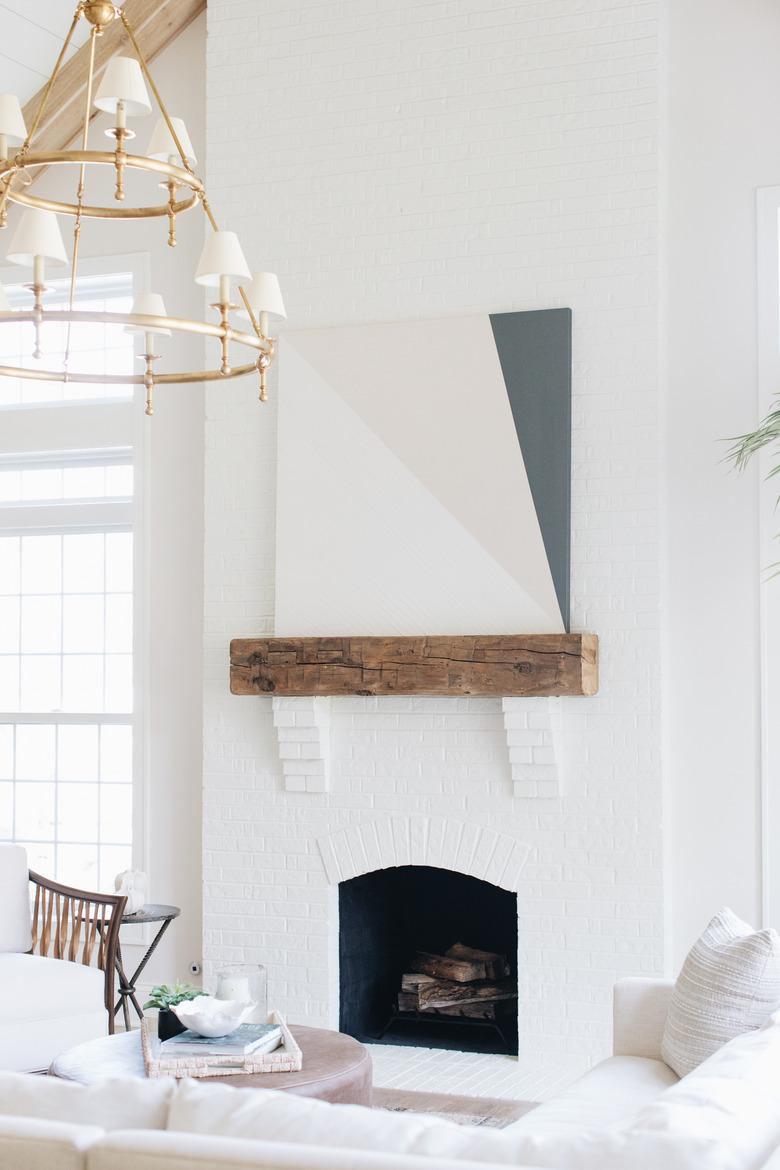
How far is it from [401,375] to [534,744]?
1.56m

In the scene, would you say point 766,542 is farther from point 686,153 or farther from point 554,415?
point 686,153

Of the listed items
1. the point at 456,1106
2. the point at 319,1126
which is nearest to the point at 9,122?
the point at 319,1126

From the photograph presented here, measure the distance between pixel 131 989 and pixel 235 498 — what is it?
203 centimetres

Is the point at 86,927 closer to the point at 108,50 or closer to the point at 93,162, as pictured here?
the point at 93,162

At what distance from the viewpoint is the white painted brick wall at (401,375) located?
5098 mm

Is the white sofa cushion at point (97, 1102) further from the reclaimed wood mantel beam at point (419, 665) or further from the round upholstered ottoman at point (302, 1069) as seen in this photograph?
the reclaimed wood mantel beam at point (419, 665)

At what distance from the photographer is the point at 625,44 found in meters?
5.17

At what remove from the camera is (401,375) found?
5.39 m

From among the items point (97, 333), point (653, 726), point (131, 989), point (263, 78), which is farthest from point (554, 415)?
point (131, 989)

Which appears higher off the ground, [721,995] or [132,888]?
[721,995]

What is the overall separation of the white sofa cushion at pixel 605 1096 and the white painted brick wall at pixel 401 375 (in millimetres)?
1539

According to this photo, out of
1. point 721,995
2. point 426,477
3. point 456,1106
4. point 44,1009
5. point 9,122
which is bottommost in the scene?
point 456,1106

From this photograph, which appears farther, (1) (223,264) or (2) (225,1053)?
(2) (225,1053)

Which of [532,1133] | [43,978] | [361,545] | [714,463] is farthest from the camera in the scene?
[361,545]
